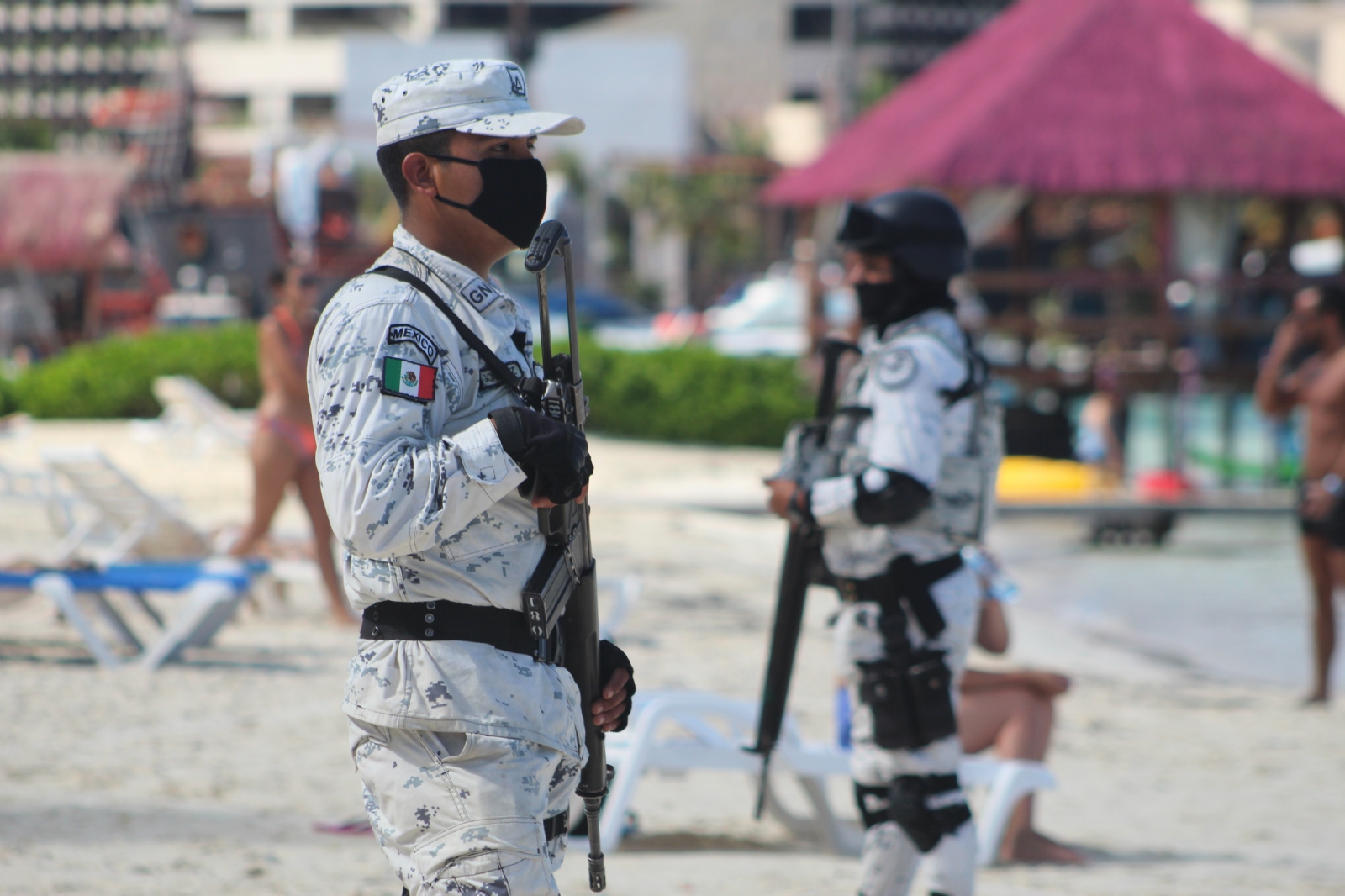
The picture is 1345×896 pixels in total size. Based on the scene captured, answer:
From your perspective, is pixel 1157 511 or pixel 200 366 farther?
pixel 200 366

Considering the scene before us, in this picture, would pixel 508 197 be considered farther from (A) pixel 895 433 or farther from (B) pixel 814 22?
(B) pixel 814 22

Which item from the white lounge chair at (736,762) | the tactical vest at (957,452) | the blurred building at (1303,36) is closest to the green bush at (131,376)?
the white lounge chair at (736,762)

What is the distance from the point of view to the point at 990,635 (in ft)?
15.4

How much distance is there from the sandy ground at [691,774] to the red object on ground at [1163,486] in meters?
3.45

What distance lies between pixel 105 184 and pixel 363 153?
13058 mm

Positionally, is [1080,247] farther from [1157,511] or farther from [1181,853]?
[1181,853]

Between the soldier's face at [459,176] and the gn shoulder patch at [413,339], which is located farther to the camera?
the soldier's face at [459,176]

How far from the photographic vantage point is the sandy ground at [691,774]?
15.4 ft

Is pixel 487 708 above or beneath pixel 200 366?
above

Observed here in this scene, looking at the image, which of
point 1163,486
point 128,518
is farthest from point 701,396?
point 128,518

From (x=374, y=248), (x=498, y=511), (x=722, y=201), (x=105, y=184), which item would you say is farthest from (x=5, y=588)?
(x=722, y=201)

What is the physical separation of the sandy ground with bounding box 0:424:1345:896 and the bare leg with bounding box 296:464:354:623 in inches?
10.2

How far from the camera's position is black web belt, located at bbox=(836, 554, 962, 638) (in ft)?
12.5

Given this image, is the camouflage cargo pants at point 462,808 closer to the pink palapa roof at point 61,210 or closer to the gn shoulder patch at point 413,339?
the gn shoulder patch at point 413,339
